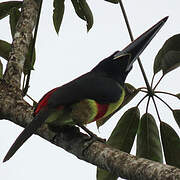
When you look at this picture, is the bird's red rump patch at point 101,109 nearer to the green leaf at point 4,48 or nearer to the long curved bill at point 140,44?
the long curved bill at point 140,44

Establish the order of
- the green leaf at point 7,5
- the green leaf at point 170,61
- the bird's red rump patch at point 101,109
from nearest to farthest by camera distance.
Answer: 1. the bird's red rump patch at point 101,109
2. the green leaf at point 170,61
3. the green leaf at point 7,5

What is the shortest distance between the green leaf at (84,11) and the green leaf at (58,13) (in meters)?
0.13

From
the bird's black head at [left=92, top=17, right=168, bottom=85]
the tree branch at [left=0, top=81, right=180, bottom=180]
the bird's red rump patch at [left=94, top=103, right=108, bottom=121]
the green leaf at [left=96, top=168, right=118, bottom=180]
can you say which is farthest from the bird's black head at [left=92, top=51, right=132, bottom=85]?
the green leaf at [left=96, top=168, right=118, bottom=180]

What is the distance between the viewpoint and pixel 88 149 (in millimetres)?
2176

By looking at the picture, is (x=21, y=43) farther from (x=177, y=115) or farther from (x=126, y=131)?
(x=177, y=115)

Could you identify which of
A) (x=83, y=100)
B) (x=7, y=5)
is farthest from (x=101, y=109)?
(x=7, y=5)

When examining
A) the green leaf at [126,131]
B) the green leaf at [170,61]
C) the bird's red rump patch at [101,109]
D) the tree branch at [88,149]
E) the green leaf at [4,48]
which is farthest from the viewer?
the green leaf at [4,48]

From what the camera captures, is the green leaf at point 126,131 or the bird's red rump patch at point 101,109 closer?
the bird's red rump patch at point 101,109

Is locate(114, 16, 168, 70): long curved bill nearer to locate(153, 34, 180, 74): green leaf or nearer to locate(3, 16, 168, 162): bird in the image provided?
locate(3, 16, 168, 162): bird

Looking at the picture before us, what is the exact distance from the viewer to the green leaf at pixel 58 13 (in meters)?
3.62

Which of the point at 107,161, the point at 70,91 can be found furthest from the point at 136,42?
the point at 107,161

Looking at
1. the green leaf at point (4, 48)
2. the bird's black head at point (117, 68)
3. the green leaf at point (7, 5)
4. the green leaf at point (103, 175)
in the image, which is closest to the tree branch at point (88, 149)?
the green leaf at point (103, 175)

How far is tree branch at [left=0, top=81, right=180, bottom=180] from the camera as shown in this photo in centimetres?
172

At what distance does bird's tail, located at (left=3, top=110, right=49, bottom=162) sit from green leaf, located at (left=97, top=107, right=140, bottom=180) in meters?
0.72
